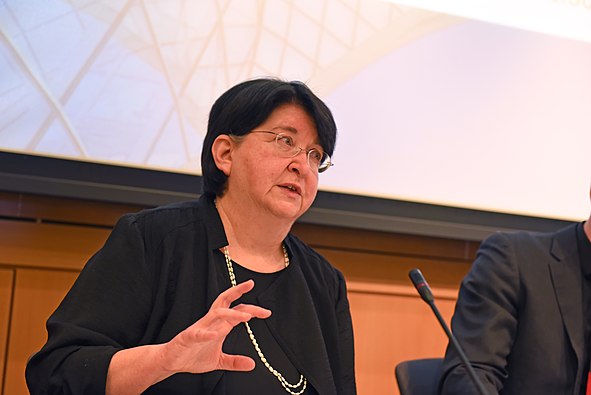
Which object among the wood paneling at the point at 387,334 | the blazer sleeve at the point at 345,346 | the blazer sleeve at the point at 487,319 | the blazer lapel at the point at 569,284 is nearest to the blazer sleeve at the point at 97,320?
the blazer sleeve at the point at 345,346

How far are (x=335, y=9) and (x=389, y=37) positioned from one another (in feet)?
0.75

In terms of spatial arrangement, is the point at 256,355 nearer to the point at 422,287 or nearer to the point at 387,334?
the point at 422,287

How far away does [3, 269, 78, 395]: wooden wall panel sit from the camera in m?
2.34

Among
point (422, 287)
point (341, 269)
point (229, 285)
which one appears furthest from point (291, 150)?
point (341, 269)

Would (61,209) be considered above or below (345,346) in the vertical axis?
above

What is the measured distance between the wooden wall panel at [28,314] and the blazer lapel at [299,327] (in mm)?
929

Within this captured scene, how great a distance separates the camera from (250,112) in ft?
5.80

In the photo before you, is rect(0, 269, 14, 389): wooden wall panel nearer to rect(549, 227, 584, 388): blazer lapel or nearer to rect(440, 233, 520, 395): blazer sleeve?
rect(440, 233, 520, 395): blazer sleeve

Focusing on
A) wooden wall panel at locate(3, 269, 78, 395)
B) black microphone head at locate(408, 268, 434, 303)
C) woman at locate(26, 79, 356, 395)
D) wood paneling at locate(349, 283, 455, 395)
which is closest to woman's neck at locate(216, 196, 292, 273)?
woman at locate(26, 79, 356, 395)

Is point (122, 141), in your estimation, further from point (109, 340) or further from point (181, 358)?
point (181, 358)

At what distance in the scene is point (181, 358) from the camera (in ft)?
4.34

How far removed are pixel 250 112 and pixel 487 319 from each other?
783 millimetres

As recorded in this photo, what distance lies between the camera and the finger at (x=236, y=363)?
138cm

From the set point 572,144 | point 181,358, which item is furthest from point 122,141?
point 572,144
